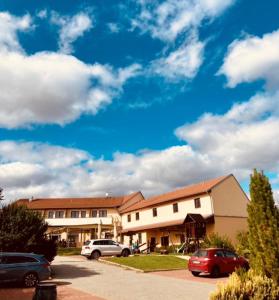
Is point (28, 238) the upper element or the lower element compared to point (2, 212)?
lower

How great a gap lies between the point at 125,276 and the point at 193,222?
15.9 m

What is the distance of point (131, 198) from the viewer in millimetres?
54406

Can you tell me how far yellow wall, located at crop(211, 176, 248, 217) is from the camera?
35812mm

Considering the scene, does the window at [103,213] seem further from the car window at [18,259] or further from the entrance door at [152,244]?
the car window at [18,259]

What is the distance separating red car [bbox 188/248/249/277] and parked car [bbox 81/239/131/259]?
11.5m

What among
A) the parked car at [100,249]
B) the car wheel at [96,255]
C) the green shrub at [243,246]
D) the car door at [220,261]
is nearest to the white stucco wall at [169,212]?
the green shrub at [243,246]

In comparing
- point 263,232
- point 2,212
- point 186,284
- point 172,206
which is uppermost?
point 172,206

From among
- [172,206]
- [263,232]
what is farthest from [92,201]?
[263,232]

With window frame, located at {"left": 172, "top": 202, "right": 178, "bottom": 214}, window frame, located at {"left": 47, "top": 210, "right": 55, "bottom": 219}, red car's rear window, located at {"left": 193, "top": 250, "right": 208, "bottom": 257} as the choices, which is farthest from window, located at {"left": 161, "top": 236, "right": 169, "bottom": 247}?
red car's rear window, located at {"left": 193, "top": 250, "right": 208, "bottom": 257}

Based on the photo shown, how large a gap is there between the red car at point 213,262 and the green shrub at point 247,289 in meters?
9.81

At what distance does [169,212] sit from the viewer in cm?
4088

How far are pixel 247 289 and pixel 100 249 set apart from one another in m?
21.9

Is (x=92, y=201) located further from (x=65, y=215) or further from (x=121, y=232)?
(x=121, y=232)

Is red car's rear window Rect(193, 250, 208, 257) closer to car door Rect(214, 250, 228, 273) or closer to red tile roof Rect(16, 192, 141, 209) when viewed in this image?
car door Rect(214, 250, 228, 273)
